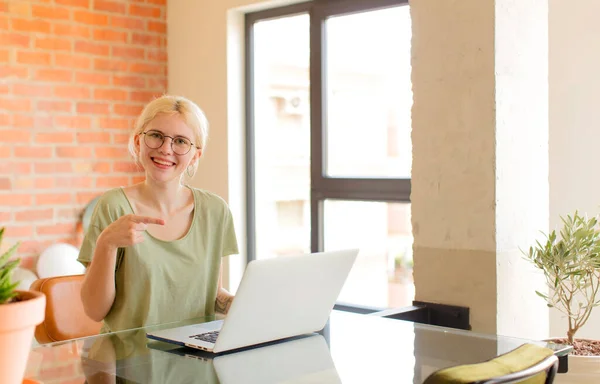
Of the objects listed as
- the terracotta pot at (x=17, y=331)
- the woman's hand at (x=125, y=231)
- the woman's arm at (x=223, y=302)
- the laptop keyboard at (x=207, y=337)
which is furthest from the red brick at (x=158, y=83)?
the terracotta pot at (x=17, y=331)

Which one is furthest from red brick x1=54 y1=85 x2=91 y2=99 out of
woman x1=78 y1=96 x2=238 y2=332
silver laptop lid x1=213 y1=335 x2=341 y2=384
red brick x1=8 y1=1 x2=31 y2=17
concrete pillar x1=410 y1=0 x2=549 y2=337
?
silver laptop lid x1=213 y1=335 x2=341 y2=384

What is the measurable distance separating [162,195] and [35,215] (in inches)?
69.4

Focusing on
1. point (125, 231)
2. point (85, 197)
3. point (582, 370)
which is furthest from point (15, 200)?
point (582, 370)

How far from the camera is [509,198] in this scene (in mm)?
2424

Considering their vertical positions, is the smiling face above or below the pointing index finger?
above

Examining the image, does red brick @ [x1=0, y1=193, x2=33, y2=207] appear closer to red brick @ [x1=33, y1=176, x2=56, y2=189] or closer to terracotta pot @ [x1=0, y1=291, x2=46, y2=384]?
red brick @ [x1=33, y1=176, x2=56, y2=189]

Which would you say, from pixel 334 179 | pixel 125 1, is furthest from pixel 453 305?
pixel 125 1

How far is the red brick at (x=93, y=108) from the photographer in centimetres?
397

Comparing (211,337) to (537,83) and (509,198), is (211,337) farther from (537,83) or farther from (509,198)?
(537,83)

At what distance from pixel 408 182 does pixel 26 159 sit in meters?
1.88

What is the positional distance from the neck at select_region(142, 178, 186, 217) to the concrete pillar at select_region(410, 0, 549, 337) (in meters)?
0.83

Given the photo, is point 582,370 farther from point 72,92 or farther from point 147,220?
point 72,92

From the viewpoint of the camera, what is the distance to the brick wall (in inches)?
146

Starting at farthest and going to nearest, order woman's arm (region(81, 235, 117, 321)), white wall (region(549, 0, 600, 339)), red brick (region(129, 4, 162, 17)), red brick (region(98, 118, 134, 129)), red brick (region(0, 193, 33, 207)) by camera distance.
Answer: red brick (region(129, 4, 162, 17)) < red brick (region(98, 118, 134, 129)) < red brick (region(0, 193, 33, 207)) < white wall (region(549, 0, 600, 339)) < woman's arm (region(81, 235, 117, 321))
